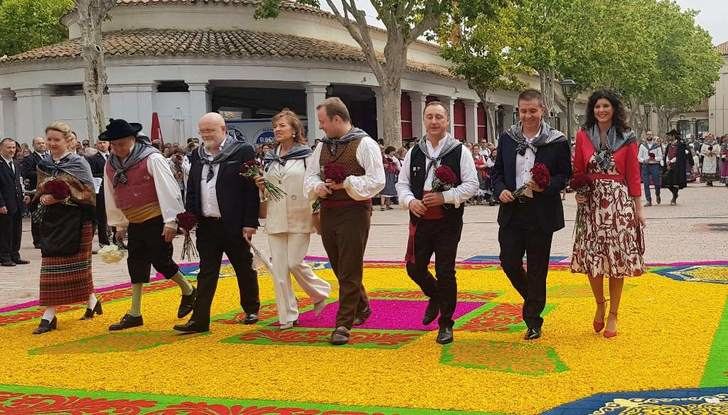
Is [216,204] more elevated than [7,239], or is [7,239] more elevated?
[216,204]

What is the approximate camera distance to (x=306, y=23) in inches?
1266

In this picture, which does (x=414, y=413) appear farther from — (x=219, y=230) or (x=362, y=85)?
(x=362, y=85)

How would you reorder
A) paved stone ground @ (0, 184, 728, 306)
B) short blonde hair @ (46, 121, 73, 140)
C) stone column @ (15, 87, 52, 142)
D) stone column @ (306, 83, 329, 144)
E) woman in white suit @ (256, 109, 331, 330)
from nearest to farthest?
woman in white suit @ (256, 109, 331, 330) → short blonde hair @ (46, 121, 73, 140) → paved stone ground @ (0, 184, 728, 306) → stone column @ (15, 87, 52, 142) → stone column @ (306, 83, 329, 144)

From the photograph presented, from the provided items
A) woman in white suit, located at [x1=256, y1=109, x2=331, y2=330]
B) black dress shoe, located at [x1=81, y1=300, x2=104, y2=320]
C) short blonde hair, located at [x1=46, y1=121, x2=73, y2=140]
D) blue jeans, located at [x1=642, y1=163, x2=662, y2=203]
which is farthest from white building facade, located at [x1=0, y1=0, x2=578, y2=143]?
woman in white suit, located at [x1=256, y1=109, x2=331, y2=330]

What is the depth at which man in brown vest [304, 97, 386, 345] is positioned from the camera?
6641 millimetres

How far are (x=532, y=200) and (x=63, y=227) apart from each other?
4033mm

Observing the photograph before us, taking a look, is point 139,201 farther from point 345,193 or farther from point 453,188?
point 453,188

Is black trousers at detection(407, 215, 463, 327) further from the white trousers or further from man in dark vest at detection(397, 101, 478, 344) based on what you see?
the white trousers

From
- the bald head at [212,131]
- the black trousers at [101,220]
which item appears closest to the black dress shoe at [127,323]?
the bald head at [212,131]

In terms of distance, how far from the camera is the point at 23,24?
45.1m

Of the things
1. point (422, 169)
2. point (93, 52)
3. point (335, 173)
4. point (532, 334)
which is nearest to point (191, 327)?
point (335, 173)

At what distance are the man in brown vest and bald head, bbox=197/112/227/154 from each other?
0.97m

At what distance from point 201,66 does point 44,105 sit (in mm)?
5301

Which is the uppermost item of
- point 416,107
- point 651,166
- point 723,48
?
point 723,48
